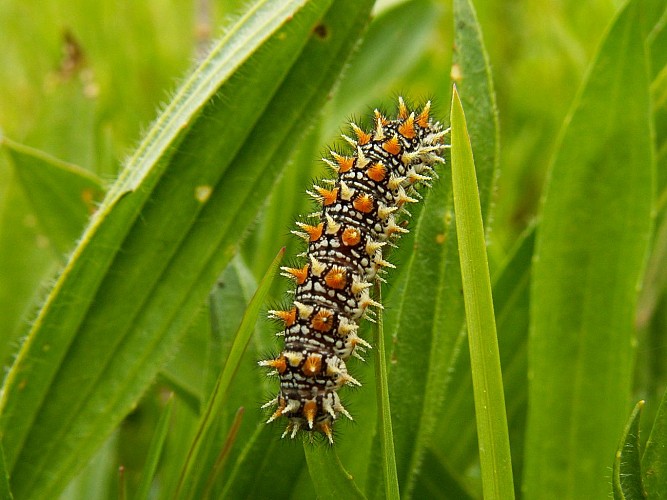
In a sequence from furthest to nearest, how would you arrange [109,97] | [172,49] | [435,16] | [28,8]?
[28,8]
[172,49]
[109,97]
[435,16]

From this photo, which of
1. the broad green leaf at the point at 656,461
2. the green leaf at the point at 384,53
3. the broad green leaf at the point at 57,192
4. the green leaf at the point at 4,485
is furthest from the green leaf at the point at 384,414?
the green leaf at the point at 384,53

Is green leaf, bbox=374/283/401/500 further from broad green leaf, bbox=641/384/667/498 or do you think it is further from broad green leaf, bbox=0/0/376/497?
broad green leaf, bbox=0/0/376/497

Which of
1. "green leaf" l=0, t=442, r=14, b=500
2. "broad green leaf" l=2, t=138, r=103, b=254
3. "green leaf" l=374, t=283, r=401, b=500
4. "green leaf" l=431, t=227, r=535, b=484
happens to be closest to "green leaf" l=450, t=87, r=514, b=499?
"green leaf" l=374, t=283, r=401, b=500

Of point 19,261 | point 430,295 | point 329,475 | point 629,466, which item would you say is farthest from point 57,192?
point 629,466

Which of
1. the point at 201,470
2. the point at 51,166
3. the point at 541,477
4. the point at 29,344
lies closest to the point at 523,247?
the point at 541,477

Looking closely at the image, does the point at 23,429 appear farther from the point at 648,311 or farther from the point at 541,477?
the point at 648,311
